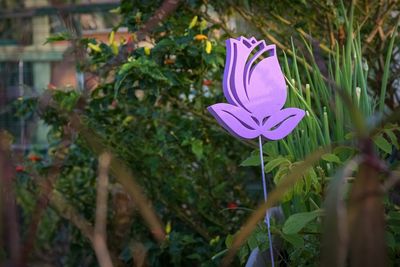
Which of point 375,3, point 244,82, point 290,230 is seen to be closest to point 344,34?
point 375,3

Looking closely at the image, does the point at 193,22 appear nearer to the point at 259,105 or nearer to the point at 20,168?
the point at 20,168

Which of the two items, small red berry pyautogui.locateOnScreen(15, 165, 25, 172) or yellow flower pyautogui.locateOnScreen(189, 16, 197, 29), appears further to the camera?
small red berry pyautogui.locateOnScreen(15, 165, 25, 172)

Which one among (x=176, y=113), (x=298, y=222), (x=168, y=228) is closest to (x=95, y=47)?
(x=176, y=113)

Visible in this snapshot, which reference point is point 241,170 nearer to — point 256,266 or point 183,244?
point 183,244

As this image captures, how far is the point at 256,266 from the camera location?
8.62ft

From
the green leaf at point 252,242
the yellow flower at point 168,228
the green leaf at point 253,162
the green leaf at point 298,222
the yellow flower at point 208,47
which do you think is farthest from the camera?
the yellow flower at point 168,228

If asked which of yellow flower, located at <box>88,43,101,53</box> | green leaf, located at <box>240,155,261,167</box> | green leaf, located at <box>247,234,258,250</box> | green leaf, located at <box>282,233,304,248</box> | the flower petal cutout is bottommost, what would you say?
green leaf, located at <box>247,234,258,250</box>

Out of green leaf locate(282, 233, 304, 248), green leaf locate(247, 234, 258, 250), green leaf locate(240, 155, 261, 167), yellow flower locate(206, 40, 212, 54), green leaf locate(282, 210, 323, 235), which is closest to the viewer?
green leaf locate(282, 210, 323, 235)

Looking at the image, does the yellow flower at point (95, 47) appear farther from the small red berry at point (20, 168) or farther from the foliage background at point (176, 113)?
the small red berry at point (20, 168)

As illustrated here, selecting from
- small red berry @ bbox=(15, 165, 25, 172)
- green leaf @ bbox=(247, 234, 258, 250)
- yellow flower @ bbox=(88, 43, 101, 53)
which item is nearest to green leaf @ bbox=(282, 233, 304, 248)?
green leaf @ bbox=(247, 234, 258, 250)

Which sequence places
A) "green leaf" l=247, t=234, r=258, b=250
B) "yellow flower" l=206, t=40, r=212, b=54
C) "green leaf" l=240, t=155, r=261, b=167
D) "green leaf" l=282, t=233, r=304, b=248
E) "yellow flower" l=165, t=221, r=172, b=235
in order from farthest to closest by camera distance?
1. "yellow flower" l=165, t=221, r=172, b=235
2. "yellow flower" l=206, t=40, r=212, b=54
3. "green leaf" l=240, t=155, r=261, b=167
4. "green leaf" l=247, t=234, r=258, b=250
5. "green leaf" l=282, t=233, r=304, b=248

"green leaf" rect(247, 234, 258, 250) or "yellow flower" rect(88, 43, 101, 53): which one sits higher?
"yellow flower" rect(88, 43, 101, 53)

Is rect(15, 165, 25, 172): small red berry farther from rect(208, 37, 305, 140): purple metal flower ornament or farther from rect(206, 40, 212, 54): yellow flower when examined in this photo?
rect(208, 37, 305, 140): purple metal flower ornament

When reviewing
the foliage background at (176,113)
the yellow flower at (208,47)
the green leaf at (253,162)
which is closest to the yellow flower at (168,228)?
the foliage background at (176,113)
